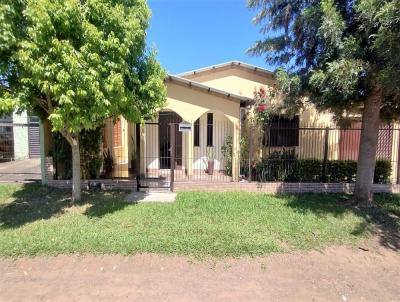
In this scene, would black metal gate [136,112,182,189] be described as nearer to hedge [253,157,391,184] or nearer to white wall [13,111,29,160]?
hedge [253,157,391,184]

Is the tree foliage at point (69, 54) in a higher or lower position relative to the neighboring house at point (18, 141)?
higher

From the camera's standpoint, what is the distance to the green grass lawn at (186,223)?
4.74 m

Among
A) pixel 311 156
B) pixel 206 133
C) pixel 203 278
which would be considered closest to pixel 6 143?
pixel 206 133

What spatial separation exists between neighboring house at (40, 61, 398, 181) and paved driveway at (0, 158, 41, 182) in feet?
8.80

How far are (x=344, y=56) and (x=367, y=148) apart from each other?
257 cm

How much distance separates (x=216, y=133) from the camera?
11312 mm

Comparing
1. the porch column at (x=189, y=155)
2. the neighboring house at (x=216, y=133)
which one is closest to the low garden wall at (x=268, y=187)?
the neighboring house at (x=216, y=133)

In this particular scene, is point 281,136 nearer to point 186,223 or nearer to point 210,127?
point 210,127

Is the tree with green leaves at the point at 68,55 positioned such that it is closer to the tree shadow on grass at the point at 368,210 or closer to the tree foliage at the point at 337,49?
the tree foliage at the point at 337,49

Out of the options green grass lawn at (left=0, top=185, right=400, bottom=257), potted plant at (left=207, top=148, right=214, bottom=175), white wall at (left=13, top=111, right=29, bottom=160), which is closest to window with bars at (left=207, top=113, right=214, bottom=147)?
potted plant at (left=207, top=148, right=214, bottom=175)

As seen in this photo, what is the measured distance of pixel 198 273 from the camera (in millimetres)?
4047

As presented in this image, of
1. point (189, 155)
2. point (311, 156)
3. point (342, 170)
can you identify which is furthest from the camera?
point (311, 156)

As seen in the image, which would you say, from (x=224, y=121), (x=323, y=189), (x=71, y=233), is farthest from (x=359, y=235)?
(x=224, y=121)

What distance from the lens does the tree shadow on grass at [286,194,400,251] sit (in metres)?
5.58
